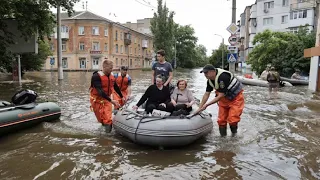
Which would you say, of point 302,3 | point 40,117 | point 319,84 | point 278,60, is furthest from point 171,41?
point 40,117

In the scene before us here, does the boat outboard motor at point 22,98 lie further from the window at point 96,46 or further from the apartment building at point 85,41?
the window at point 96,46

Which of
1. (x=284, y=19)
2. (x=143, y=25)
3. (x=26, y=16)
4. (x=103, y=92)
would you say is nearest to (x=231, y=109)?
(x=103, y=92)

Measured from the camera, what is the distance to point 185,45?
66.6 m

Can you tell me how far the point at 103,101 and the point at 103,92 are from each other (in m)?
0.25

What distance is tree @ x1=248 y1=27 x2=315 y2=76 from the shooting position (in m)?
20.8

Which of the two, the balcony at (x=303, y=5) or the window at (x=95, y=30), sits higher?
the balcony at (x=303, y=5)

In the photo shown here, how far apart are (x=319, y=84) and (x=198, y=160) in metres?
13.0

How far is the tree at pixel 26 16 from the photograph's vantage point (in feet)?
34.6

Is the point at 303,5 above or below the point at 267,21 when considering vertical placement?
above

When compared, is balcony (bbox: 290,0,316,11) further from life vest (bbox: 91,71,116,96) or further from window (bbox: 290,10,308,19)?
life vest (bbox: 91,71,116,96)

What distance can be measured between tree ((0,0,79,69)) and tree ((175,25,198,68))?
176ft

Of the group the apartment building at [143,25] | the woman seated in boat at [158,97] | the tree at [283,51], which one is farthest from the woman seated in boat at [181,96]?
the apartment building at [143,25]

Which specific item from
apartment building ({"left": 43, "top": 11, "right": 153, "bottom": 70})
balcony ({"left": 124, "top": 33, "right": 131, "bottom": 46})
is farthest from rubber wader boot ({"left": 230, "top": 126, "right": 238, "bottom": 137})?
balcony ({"left": 124, "top": 33, "right": 131, "bottom": 46})

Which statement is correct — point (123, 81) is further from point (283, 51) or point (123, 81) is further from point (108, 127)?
point (283, 51)
